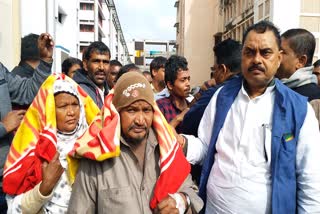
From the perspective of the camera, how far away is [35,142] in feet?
7.23

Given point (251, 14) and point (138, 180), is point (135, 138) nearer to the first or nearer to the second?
point (138, 180)

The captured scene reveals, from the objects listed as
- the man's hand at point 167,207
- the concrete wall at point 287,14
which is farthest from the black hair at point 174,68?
the concrete wall at point 287,14

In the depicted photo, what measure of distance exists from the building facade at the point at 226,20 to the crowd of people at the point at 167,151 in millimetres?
13553

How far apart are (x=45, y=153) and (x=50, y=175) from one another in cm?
17

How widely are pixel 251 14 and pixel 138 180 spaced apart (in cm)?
2008

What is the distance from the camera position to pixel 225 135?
7.19 feet

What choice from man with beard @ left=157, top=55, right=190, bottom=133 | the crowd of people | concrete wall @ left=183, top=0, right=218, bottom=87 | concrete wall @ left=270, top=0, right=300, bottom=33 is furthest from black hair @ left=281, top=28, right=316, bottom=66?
concrete wall @ left=183, top=0, right=218, bottom=87

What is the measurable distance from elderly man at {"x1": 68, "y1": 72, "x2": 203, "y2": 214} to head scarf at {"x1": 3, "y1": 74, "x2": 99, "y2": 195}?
1.36ft

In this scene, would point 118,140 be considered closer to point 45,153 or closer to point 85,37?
point 45,153

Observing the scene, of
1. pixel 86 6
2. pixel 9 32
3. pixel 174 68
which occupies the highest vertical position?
pixel 86 6

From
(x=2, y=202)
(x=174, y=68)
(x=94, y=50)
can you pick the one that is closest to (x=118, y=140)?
(x=2, y=202)

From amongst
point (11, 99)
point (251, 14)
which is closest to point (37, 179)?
point (11, 99)

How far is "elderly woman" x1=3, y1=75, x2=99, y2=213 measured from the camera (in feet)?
6.78

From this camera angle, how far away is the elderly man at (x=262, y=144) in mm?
1970
